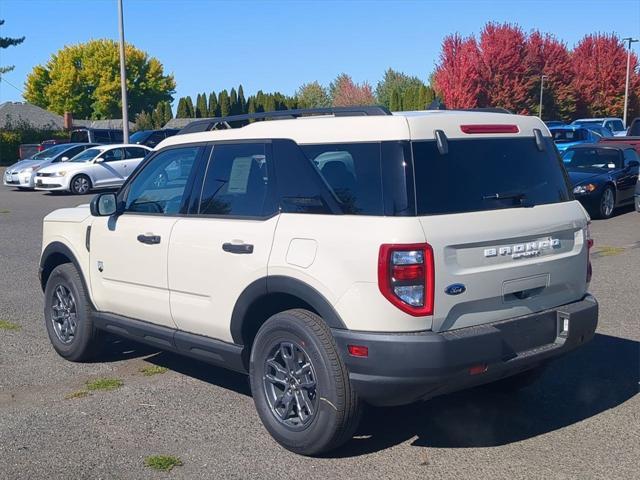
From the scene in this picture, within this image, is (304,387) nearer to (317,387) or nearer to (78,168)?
(317,387)

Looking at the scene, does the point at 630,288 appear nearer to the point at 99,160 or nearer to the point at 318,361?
the point at 318,361

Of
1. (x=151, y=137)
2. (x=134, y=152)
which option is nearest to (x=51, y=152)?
(x=134, y=152)

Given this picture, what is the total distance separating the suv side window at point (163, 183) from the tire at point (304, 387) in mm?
1377

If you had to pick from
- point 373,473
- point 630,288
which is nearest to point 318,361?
point 373,473

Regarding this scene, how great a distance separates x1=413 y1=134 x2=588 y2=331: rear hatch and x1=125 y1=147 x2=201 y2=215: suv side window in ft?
6.43

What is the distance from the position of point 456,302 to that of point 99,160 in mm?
21984

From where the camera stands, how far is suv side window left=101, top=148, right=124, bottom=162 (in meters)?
24.9

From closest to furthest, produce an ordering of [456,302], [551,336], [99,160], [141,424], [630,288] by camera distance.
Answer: [456,302], [551,336], [141,424], [630,288], [99,160]

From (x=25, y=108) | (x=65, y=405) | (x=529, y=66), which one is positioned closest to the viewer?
(x=65, y=405)

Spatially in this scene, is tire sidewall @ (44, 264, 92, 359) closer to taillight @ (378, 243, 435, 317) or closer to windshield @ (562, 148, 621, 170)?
taillight @ (378, 243, 435, 317)

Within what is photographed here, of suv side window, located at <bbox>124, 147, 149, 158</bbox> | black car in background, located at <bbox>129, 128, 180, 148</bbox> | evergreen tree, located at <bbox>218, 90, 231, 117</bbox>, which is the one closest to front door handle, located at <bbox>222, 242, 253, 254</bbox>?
suv side window, located at <bbox>124, 147, 149, 158</bbox>

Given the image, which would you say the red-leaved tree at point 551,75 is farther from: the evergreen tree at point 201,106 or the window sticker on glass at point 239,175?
the window sticker on glass at point 239,175

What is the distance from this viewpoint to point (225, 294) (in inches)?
197

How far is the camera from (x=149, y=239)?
561cm
